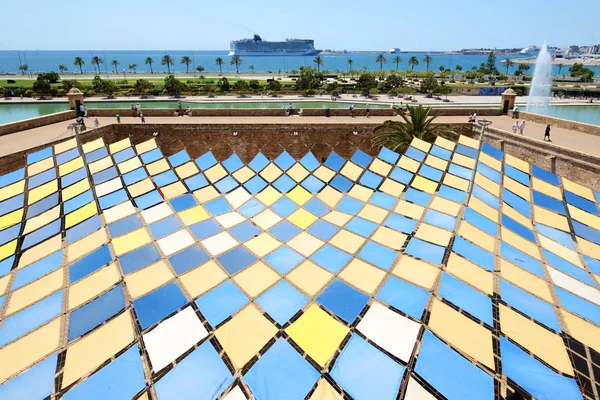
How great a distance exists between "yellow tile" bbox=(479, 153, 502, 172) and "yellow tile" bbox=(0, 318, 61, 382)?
55.8ft

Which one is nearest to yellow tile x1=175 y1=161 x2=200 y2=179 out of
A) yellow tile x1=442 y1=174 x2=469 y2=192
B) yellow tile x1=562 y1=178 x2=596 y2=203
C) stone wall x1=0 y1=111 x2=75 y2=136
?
yellow tile x1=442 y1=174 x2=469 y2=192

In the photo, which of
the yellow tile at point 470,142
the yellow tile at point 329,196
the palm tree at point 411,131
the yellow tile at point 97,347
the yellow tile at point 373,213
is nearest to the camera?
the yellow tile at point 97,347

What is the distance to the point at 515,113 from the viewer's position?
31.6 metres

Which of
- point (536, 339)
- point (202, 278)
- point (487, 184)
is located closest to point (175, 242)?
point (202, 278)

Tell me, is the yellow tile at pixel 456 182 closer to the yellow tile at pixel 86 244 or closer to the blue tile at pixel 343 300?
the blue tile at pixel 343 300

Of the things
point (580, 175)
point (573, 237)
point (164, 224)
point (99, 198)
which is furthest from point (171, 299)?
point (580, 175)

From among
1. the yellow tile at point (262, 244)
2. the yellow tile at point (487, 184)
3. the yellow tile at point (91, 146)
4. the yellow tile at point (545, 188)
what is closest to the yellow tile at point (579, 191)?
the yellow tile at point (545, 188)

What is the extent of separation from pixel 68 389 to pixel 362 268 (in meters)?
8.18

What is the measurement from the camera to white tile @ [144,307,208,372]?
8.41 metres

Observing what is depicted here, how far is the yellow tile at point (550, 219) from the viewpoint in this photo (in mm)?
14672

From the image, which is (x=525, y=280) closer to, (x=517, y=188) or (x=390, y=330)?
(x=390, y=330)

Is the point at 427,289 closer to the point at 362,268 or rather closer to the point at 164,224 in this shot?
the point at 362,268

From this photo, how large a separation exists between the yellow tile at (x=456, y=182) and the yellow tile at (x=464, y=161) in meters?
1.00

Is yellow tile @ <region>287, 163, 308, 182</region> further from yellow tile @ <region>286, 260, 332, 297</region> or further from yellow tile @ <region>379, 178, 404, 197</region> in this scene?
yellow tile @ <region>286, 260, 332, 297</region>
